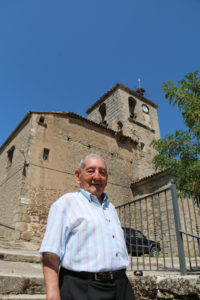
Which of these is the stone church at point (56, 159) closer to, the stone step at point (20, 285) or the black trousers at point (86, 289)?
the stone step at point (20, 285)

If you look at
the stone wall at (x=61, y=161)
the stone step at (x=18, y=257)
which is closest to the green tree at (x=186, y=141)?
the stone step at (x=18, y=257)

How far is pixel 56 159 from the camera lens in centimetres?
1255

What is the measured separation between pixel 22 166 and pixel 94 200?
407 inches

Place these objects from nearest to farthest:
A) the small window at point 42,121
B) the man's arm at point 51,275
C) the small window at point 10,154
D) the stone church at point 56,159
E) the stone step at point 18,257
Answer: the man's arm at point 51,275
the stone step at point 18,257
the stone church at point 56,159
the small window at point 42,121
the small window at point 10,154

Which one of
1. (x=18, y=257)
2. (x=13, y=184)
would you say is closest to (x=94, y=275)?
(x=18, y=257)

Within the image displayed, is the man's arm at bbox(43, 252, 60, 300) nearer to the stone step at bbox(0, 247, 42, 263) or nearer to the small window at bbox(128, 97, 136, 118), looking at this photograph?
the stone step at bbox(0, 247, 42, 263)

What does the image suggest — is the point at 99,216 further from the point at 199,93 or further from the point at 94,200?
the point at 199,93

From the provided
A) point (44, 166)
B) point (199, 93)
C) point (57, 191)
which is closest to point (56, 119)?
point (44, 166)

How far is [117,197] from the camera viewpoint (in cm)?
1434

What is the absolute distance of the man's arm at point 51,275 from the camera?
50.5 inches

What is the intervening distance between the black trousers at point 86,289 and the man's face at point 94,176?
2.10ft

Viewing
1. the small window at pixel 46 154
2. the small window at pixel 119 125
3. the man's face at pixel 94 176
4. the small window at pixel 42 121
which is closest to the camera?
the man's face at pixel 94 176

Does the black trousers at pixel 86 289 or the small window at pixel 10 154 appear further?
the small window at pixel 10 154

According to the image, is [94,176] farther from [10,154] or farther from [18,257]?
[10,154]
